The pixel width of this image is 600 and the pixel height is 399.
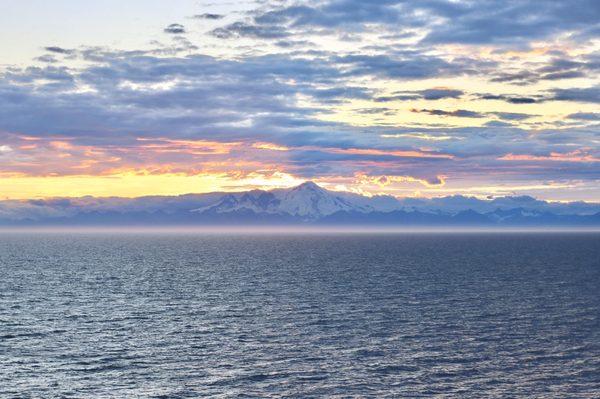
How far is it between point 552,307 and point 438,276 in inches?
2048

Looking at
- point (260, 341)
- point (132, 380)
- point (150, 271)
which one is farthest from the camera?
point (150, 271)

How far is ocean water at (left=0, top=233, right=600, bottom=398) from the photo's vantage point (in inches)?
2415

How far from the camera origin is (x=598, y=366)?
68000mm

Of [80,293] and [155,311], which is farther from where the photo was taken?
[80,293]

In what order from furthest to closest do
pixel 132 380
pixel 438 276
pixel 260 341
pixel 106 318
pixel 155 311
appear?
pixel 438 276, pixel 155 311, pixel 106 318, pixel 260 341, pixel 132 380

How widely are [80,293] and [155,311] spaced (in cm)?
2702

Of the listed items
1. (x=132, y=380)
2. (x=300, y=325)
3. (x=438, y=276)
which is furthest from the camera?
(x=438, y=276)

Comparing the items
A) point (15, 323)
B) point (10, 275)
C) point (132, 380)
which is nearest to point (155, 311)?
point (15, 323)

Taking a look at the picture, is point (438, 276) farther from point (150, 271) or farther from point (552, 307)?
point (150, 271)

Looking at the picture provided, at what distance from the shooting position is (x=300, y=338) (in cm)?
8088

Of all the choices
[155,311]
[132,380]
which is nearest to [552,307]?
[155,311]

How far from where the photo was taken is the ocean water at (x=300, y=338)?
61344 millimetres

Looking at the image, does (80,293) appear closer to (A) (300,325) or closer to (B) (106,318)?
(B) (106,318)

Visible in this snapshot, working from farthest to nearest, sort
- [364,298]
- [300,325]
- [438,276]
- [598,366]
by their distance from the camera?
[438,276], [364,298], [300,325], [598,366]
